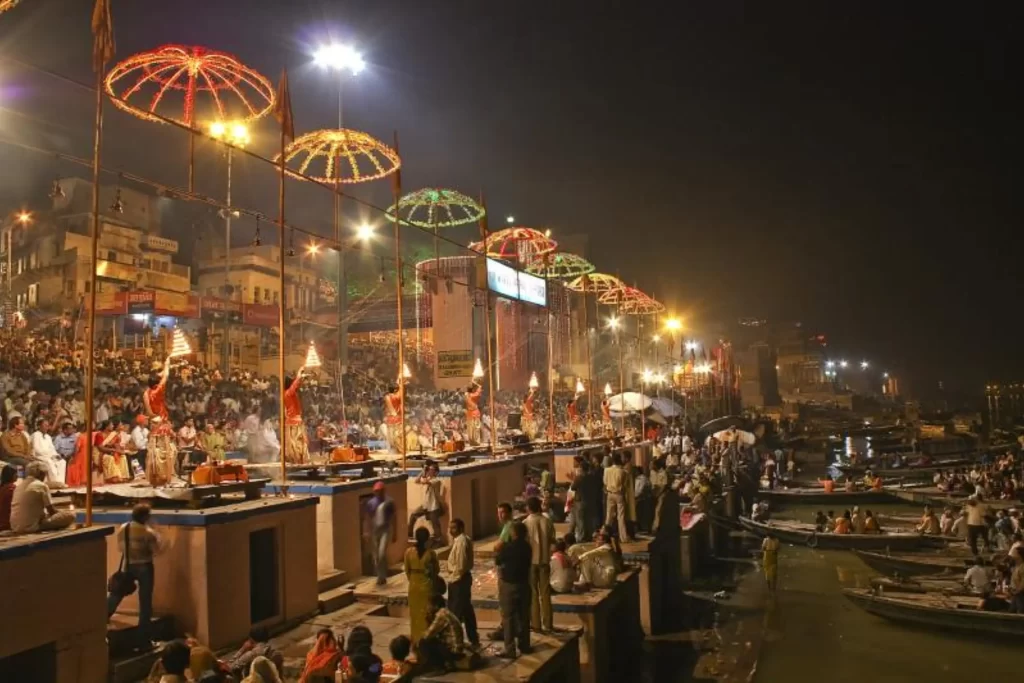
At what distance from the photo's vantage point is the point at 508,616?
1048cm

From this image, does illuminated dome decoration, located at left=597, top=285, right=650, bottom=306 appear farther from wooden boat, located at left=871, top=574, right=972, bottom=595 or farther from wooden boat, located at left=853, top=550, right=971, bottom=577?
wooden boat, located at left=871, top=574, right=972, bottom=595

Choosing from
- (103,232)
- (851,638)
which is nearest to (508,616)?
(851,638)

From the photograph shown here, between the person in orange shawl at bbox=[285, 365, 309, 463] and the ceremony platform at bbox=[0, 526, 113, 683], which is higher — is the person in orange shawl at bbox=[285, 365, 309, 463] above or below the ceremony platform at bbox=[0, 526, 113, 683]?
above

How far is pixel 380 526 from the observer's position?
13781mm

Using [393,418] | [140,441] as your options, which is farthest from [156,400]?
[393,418]

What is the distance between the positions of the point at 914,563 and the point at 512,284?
87.0ft

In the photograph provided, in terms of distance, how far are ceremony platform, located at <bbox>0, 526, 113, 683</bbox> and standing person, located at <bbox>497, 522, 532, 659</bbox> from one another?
4.86 metres

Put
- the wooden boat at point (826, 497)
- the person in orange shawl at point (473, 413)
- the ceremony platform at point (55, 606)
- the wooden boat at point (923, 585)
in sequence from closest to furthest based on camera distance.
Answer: the ceremony platform at point (55, 606) < the wooden boat at point (923, 585) < the person in orange shawl at point (473, 413) < the wooden boat at point (826, 497)

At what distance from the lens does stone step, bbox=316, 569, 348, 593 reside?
13055 mm

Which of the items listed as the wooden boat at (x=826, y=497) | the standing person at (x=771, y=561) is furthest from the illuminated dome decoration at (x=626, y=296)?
the standing person at (x=771, y=561)

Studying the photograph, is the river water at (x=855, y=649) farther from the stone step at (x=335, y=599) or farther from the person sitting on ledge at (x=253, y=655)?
the person sitting on ledge at (x=253, y=655)

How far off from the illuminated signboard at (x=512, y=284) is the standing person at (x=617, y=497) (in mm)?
22266

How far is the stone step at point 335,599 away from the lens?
1238 centimetres

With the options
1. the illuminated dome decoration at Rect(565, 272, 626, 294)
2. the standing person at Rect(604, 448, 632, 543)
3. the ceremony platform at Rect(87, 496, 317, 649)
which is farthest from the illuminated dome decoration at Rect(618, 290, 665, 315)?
the ceremony platform at Rect(87, 496, 317, 649)
